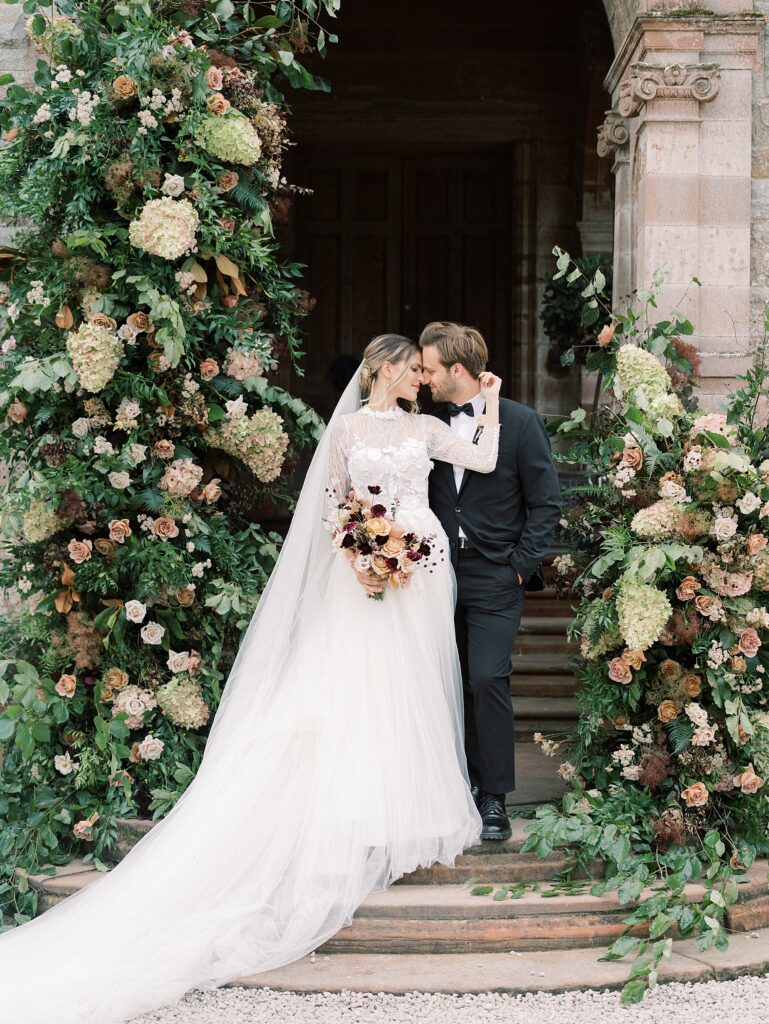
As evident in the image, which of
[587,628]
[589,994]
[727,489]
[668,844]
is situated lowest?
[589,994]

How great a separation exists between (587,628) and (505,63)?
6687 millimetres

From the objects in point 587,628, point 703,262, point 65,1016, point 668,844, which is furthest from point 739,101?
point 65,1016

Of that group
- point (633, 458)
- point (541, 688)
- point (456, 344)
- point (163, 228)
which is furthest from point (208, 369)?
point (541, 688)

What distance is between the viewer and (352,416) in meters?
4.59

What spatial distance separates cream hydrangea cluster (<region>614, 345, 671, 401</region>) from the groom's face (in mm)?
680

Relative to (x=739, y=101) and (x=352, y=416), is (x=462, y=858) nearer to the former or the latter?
(x=352, y=416)

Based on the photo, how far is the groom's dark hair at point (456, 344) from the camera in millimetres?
4566

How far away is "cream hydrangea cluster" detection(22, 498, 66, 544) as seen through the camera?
4504 millimetres

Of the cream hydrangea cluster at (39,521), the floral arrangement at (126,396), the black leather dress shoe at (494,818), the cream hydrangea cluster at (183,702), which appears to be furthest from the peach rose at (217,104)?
the black leather dress shoe at (494,818)

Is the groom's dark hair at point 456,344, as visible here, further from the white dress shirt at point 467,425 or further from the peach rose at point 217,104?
the peach rose at point 217,104

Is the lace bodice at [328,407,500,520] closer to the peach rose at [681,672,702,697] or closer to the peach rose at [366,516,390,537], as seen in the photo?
the peach rose at [366,516,390,537]

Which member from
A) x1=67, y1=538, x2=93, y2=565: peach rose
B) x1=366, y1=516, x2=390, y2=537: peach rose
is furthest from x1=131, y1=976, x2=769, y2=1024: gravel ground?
x1=67, y1=538, x2=93, y2=565: peach rose

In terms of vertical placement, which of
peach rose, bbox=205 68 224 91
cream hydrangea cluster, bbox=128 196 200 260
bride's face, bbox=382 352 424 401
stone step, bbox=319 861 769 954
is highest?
peach rose, bbox=205 68 224 91

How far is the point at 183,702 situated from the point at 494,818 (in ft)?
4.20
